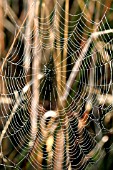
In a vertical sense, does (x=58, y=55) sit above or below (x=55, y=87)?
above

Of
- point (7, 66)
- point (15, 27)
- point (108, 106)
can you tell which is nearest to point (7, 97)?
point (7, 66)

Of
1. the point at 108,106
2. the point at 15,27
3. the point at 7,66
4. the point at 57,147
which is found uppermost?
the point at 15,27

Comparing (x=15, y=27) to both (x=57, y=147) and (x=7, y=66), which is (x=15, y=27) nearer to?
(x=7, y=66)

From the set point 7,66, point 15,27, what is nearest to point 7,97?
point 7,66

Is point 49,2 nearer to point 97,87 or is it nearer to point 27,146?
point 97,87

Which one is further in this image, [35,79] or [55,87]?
[55,87]

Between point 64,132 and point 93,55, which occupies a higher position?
point 93,55
